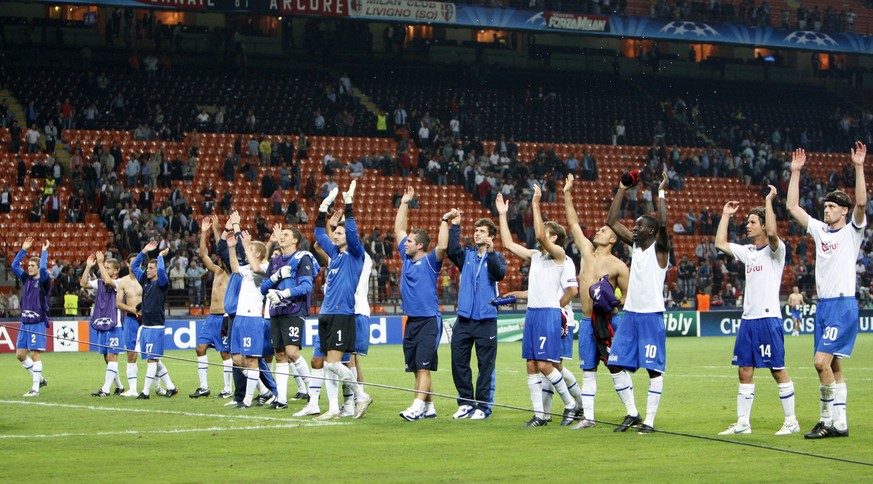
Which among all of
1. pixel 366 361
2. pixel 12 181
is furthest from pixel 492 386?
pixel 12 181

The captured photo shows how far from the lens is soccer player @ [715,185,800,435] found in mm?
13109

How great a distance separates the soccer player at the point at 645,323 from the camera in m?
13.2

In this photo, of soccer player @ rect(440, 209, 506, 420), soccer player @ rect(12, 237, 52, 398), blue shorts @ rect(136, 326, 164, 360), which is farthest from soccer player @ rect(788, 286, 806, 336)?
soccer player @ rect(440, 209, 506, 420)

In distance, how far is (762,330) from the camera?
1316 cm

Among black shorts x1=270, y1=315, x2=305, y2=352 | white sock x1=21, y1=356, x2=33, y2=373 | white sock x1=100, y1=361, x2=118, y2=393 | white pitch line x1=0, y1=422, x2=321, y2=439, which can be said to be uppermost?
black shorts x1=270, y1=315, x2=305, y2=352

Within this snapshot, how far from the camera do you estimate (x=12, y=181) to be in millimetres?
39750

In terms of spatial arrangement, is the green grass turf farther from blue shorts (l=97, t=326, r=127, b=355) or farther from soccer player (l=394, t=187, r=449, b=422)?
blue shorts (l=97, t=326, r=127, b=355)

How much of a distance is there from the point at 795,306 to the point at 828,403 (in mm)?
29009

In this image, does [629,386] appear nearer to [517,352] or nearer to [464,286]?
[464,286]

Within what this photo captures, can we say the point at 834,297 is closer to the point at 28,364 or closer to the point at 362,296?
the point at 362,296

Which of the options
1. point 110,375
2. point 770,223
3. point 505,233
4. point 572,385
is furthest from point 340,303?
point 110,375

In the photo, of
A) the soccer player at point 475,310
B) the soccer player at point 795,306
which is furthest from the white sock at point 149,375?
the soccer player at point 795,306

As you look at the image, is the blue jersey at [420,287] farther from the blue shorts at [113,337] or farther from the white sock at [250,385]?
the blue shorts at [113,337]

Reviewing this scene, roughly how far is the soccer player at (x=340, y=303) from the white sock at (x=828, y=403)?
5.42 m
